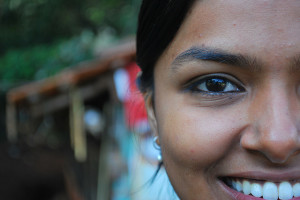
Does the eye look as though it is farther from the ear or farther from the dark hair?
the ear

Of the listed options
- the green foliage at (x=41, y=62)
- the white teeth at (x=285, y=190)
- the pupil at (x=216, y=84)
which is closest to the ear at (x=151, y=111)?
the pupil at (x=216, y=84)

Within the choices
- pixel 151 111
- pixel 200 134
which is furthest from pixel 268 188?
pixel 151 111

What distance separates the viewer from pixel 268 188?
3.64ft

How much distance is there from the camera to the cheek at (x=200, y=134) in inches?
44.1

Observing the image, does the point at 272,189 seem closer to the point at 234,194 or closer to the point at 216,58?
the point at 234,194

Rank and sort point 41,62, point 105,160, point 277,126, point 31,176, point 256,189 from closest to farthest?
point 277,126 < point 256,189 < point 105,160 < point 31,176 < point 41,62

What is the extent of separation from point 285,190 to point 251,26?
1.67ft

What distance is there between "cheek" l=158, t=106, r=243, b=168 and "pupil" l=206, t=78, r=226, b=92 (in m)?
0.09

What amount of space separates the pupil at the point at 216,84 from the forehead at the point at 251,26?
14cm

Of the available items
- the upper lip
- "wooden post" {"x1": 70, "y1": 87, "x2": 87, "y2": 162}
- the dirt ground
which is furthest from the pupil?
the dirt ground

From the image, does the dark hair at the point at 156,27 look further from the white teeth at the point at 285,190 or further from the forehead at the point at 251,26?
the white teeth at the point at 285,190

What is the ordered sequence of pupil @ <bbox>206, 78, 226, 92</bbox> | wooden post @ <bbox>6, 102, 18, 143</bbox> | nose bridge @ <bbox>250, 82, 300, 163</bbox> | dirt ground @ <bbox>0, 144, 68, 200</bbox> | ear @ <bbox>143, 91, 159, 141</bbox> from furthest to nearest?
dirt ground @ <bbox>0, 144, 68, 200</bbox>, wooden post @ <bbox>6, 102, 18, 143</bbox>, ear @ <bbox>143, 91, 159, 141</bbox>, pupil @ <bbox>206, 78, 226, 92</bbox>, nose bridge @ <bbox>250, 82, 300, 163</bbox>

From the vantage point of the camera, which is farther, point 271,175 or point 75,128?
point 75,128

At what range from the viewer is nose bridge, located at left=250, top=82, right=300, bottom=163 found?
1011 mm
